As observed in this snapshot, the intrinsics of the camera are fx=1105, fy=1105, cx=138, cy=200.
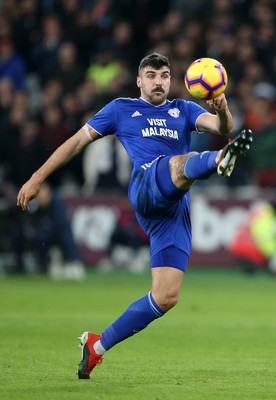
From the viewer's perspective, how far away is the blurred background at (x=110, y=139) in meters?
18.4

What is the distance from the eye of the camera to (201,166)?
7355 mm

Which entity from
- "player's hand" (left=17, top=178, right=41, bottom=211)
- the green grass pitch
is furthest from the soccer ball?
the green grass pitch

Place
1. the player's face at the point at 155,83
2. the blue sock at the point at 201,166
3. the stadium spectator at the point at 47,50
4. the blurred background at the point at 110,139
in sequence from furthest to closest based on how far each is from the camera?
1. the stadium spectator at the point at 47,50
2. the blurred background at the point at 110,139
3. the player's face at the point at 155,83
4. the blue sock at the point at 201,166

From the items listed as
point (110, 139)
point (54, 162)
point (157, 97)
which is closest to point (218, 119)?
point (157, 97)

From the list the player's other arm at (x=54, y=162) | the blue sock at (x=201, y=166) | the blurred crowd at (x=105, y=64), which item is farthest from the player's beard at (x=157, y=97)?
the blurred crowd at (x=105, y=64)

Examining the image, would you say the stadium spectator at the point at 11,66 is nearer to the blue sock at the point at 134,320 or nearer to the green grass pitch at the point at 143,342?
the green grass pitch at the point at 143,342

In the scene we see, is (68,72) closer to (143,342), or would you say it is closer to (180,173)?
(143,342)

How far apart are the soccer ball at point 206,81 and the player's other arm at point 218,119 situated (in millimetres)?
62

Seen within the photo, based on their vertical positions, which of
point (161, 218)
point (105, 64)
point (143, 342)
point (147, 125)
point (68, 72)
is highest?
point (147, 125)

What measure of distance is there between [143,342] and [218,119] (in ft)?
→ 10.8

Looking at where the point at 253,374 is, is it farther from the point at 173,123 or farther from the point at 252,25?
the point at 252,25

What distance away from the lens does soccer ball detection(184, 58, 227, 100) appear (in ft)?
25.9

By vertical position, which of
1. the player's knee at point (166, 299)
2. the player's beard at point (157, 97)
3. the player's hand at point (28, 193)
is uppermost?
the player's beard at point (157, 97)

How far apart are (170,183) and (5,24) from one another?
14711mm
